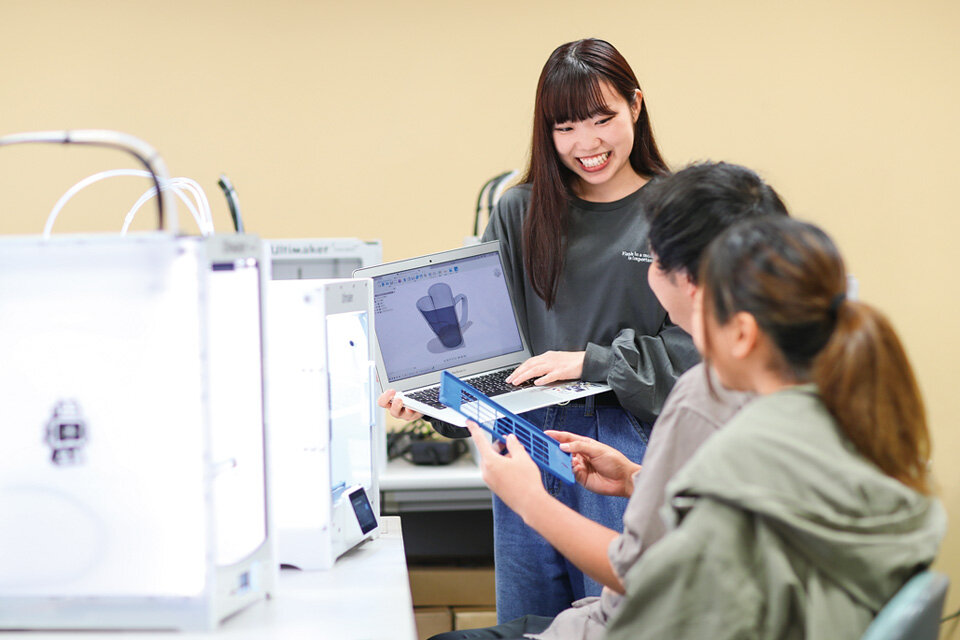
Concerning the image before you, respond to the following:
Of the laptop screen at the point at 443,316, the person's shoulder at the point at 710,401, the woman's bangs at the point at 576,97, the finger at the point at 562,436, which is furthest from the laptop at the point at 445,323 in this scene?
the person's shoulder at the point at 710,401

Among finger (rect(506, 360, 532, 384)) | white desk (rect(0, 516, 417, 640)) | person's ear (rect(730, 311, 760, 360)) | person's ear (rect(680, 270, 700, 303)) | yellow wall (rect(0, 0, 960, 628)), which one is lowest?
white desk (rect(0, 516, 417, 640))

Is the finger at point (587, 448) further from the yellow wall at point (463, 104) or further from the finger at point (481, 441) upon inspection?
the yellow wall at point (463, 104)

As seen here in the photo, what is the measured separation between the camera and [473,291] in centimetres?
159

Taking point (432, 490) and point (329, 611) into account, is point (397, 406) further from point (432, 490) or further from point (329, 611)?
point (432, 490)

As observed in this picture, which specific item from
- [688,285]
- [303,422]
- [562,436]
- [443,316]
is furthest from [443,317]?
[688,285]

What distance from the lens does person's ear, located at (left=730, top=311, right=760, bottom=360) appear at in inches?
32.8

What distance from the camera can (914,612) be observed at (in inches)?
27.6

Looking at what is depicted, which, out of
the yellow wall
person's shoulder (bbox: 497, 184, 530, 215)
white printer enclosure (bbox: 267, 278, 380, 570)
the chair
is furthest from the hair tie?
the yellow wall

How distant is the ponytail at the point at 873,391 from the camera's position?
0.78 meters

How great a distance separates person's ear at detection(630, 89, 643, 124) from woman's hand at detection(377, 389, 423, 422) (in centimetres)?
64

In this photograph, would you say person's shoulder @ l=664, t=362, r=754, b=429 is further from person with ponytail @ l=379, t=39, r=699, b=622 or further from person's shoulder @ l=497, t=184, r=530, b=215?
person's shoulder @ l=497, t=184, r=530, b=215

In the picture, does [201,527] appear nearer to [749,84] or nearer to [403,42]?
[403,42]

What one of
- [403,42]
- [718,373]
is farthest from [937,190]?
[718,373]

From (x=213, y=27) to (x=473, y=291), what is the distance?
189cm
